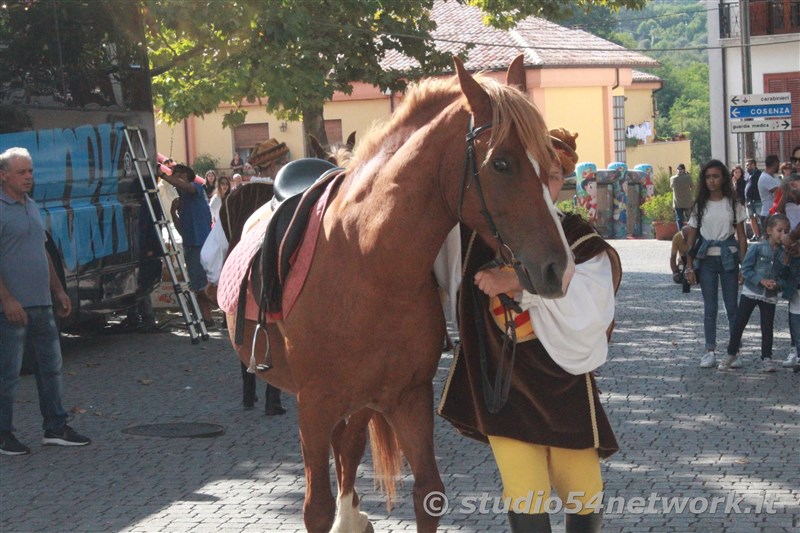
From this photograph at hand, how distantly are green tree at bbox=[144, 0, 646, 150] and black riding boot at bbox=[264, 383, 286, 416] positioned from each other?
A: 6.68 metres

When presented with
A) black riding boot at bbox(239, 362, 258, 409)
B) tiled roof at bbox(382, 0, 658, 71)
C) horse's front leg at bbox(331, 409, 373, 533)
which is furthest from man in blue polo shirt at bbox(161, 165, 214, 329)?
tiled roof at bbox(382, 0, 658, 71)

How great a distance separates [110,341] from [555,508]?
956 centimetres

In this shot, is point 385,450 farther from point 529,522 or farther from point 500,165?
point 500,165

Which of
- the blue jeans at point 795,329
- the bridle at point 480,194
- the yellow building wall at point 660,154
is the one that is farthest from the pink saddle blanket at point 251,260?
the yellow building wall at point 660,154

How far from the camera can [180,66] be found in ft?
57.1

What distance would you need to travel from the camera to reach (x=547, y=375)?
413 cm

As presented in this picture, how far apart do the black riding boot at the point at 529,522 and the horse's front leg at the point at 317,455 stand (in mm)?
840

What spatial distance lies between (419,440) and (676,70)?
4441 inches

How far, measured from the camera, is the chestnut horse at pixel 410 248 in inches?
149

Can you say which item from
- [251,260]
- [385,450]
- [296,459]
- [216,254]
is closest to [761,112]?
[216,254]

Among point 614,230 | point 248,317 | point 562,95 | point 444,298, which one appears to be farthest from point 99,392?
point 562,95

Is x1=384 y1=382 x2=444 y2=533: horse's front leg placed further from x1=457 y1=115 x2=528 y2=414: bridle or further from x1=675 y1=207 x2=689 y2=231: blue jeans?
x1=675 y1=207 x2=689 y2=231: blue jeans

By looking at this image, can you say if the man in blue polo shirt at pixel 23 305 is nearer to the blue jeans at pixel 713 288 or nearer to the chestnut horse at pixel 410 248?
the chestnut horse at pixel 410 248

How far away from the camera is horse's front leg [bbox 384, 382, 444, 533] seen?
451cm
